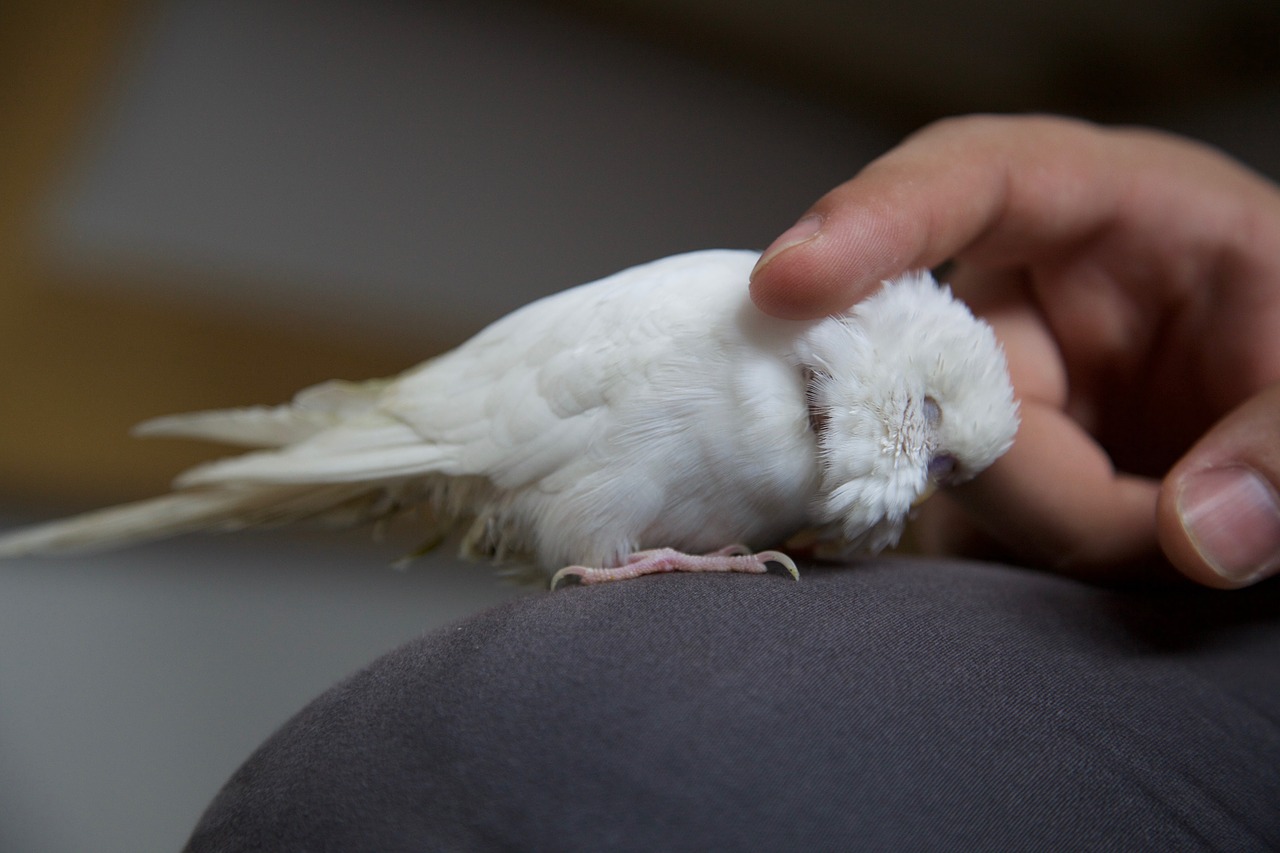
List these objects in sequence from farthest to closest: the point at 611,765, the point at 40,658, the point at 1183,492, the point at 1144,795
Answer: the point at 40,658
the point at 1183,492
the point at 1144,795
the point at 611,765

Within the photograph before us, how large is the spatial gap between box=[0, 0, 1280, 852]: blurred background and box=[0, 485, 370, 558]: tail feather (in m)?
0.77

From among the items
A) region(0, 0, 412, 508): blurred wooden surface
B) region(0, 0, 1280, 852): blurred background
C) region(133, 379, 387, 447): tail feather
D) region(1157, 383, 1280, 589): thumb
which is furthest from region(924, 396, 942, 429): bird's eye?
region(0, 0, 412, 508): blurred wooden surface

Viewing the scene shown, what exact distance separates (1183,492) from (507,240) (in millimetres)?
2065

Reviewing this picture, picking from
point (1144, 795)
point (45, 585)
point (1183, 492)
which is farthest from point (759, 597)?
point (45, 585)

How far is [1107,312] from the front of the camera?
1084 mm

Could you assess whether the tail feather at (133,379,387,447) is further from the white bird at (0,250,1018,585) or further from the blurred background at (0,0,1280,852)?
the blurred background at (0,0,1280,852)

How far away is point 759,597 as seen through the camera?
23.5 inches

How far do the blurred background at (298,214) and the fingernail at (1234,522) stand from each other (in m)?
1.61

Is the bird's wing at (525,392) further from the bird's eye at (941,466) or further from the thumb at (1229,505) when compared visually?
the thumb at (1229,505)

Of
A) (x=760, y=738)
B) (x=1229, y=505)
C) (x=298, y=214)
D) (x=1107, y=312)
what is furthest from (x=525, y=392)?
(x=298, y=214)

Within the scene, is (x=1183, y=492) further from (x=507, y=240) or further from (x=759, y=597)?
(x=507, y=240)

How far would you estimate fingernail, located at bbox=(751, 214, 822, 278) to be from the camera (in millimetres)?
655

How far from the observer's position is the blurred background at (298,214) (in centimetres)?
176

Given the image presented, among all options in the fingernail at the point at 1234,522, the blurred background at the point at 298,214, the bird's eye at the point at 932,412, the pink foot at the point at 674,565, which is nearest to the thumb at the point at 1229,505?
the fingernail at the point at 1234,522
